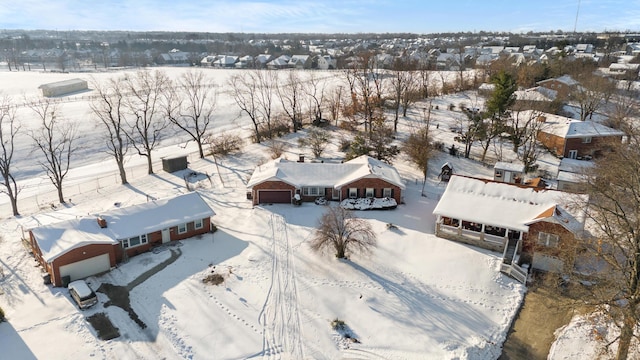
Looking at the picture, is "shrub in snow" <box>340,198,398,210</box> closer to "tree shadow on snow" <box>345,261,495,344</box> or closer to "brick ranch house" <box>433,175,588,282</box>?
"brick ranch house" <box>433,175,588,282</box>

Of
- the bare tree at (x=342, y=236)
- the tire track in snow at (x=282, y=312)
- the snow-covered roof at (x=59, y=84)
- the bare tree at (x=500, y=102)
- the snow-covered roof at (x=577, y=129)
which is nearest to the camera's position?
the tire track in snow at (x=282, y=312)

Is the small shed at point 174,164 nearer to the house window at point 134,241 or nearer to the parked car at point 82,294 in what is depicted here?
the house window at point 134,241

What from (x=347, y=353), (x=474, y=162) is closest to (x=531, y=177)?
(x=474, y=162)

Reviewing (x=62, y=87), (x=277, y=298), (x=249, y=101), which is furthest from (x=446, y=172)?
(x=62, y=87)

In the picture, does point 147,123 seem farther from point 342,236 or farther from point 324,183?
point 342,236

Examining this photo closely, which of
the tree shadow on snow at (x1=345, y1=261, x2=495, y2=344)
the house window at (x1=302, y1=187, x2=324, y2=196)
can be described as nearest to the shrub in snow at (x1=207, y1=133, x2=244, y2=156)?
the house window at (x1=302, y1=187, x2=324, y2=196)

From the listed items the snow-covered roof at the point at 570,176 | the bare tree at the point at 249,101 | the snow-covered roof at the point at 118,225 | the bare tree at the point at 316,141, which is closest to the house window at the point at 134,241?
the snow-covered roof at the point at 118,225
